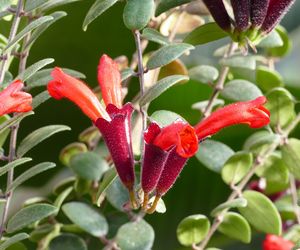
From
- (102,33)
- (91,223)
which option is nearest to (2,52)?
(91,223)

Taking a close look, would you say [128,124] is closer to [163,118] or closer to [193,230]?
[163,118]

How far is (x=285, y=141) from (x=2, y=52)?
1.22 ft

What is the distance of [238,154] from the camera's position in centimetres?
83

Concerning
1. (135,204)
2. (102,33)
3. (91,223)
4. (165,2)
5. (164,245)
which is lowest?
(164,245)

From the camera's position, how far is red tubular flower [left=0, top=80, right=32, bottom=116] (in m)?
0.56

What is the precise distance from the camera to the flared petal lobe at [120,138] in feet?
2.01

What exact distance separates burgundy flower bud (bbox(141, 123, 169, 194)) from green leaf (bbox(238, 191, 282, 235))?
10.1 inches

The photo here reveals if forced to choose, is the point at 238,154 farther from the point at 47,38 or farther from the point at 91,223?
the point at 47,38

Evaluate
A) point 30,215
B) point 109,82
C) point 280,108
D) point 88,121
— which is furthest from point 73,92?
point 88,121

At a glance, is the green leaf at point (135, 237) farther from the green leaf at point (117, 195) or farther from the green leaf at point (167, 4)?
the green leaf at point (167, 4)

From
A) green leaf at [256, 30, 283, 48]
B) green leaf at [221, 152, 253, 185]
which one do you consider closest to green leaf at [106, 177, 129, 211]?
green leaf at [221, 152, 253, 185]

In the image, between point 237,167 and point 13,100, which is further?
point 237,167

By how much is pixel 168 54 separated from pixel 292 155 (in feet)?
0.82

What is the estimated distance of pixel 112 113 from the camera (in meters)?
0.61
